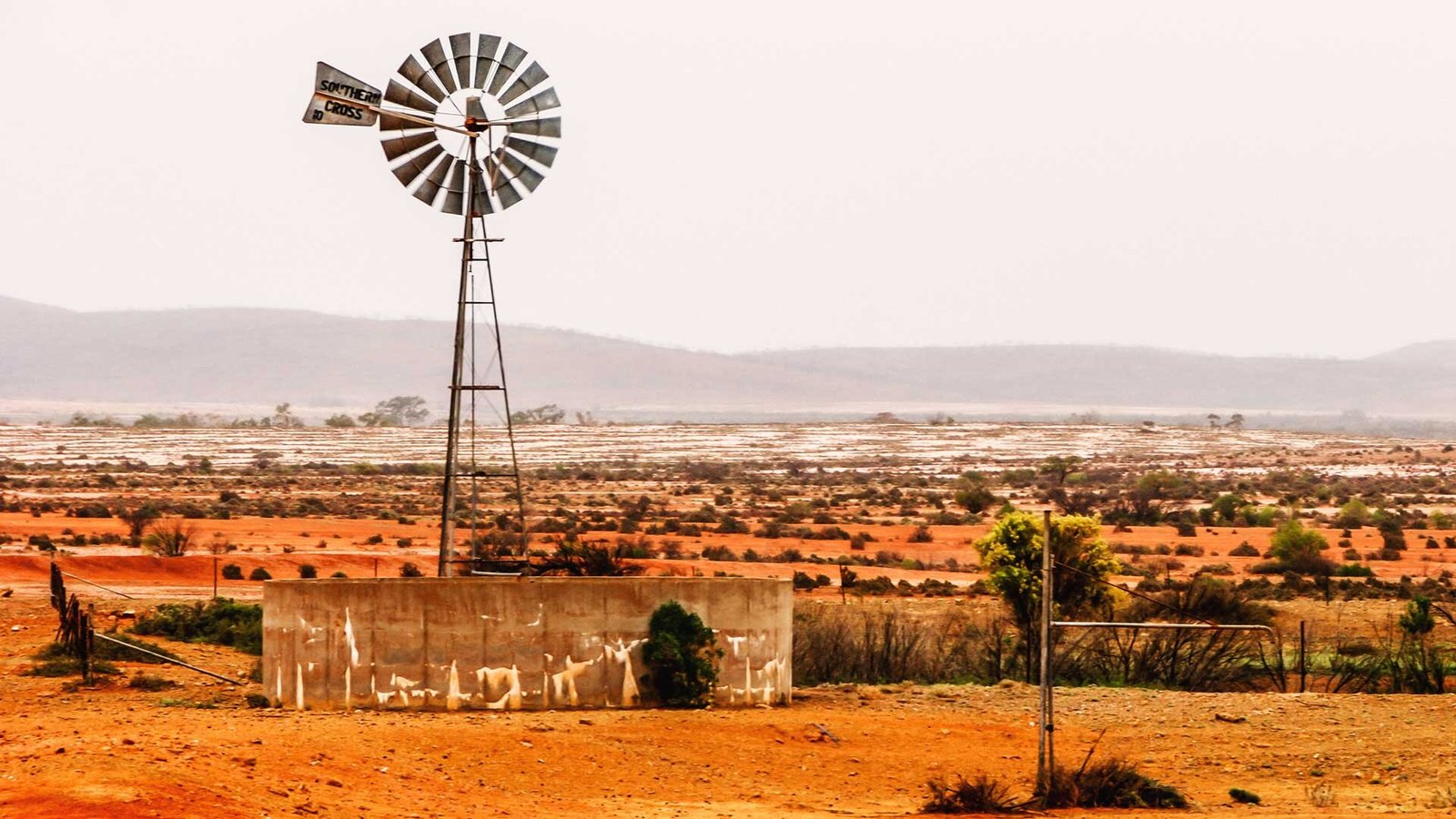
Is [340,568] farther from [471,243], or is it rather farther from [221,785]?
[221,785]

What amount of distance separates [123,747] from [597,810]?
4.14 metres

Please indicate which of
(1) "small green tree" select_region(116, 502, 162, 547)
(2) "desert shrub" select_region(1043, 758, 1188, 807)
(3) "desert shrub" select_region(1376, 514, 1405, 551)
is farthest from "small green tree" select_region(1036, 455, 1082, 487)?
(2) "desert shrub" select_region(1043, 758, 1188, 807)

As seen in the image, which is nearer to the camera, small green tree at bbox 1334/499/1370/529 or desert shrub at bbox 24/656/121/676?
desert shrub at bbox 24/656/121/676

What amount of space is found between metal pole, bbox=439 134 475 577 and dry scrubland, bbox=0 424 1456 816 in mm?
3104

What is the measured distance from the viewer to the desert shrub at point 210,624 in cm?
2723

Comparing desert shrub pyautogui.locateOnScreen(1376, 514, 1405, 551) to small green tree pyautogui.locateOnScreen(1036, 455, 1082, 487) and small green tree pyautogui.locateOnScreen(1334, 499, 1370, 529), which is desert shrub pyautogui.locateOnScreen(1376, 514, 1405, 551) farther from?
small green tree pyautogui.locateOnScreen(1036, 455, 1082, 487)

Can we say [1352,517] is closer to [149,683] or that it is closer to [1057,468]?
[1057,468]

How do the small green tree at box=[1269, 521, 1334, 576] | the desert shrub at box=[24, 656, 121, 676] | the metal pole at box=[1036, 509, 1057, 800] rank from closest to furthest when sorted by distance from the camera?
Result: the metal pole at box=[1036, 509, 1057, 800]
the desert shrub at box=[24, 656, 121, 676]
the small green tree at box=[1269, 521, 1334, 576]

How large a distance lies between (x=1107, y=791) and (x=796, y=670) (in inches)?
338

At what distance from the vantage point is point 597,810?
15.7 metres

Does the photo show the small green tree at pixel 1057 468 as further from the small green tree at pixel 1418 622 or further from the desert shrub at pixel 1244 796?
the desert shrub at pixel 1244 796

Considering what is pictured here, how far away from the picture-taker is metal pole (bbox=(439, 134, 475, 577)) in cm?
2195

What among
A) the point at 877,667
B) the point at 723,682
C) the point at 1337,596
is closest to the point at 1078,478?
the point at 1337,596

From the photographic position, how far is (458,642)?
19422mm
